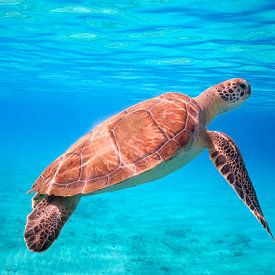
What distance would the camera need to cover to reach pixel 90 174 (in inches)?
151

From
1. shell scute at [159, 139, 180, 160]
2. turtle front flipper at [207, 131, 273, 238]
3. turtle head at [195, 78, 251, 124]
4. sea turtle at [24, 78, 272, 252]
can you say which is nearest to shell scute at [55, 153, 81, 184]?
sea turtle at [24, 78, 272, 252]

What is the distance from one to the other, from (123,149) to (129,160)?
20cm

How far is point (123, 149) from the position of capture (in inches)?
157

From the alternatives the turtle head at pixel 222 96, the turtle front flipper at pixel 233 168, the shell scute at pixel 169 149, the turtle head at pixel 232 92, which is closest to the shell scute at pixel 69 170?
the shell scute at pixel 169 149

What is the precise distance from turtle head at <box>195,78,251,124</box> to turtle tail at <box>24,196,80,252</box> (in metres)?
2.76

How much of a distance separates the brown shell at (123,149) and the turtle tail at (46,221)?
24cm

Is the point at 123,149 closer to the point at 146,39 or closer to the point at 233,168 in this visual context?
the point at 233,168

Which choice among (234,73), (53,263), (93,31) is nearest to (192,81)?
(234,73)

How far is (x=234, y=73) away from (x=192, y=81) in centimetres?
442

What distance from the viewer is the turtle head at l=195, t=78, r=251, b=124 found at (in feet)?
17.6

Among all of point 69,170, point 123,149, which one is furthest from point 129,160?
point 69,170

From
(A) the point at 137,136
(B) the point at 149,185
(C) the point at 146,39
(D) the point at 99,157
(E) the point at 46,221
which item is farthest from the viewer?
(B) the point at 149,185

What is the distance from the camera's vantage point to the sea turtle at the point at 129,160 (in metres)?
3.78

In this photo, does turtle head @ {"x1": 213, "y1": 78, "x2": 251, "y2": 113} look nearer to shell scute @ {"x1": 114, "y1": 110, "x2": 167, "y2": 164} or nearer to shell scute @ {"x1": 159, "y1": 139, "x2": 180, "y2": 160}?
shell scute @ {"x1": 114, "y1": 110, "x2": 167, "y2": 164}
